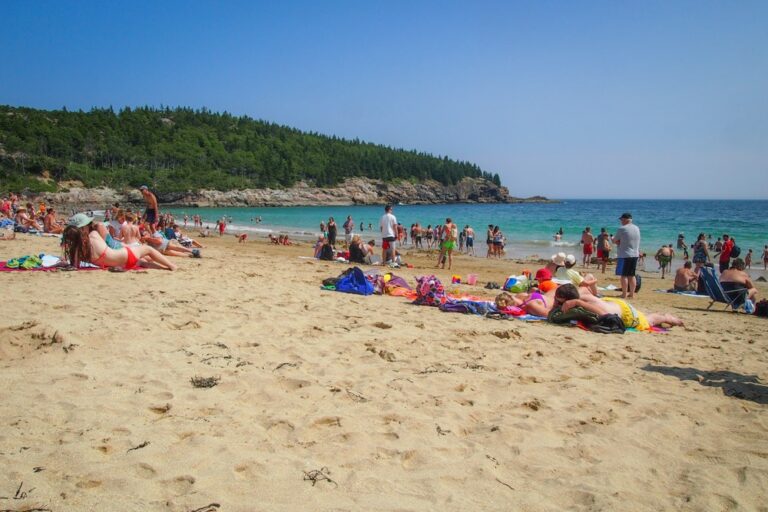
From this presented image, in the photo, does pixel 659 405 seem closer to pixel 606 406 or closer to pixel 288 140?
pixel 606 406

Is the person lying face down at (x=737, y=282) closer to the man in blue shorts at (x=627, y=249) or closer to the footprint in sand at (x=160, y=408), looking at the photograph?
the man in blue shorts at (x=627, y=249)

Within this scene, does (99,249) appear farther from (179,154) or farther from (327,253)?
(179,154)

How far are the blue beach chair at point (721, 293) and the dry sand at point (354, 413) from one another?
3.96m

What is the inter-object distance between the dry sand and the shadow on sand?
0.03 metres

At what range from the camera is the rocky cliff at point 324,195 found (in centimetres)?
6675

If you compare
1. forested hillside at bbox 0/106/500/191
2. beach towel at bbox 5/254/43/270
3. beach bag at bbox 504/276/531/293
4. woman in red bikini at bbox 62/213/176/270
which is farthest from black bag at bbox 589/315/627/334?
forested hillside at bbox 0/106/500/191

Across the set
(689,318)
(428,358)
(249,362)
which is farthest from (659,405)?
(689,318)

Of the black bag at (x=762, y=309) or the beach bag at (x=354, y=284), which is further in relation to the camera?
the black bag at (x=762, y=309)

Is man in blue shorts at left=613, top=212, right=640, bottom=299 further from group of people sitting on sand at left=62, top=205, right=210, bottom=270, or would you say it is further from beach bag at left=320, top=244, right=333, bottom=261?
group of people sitting on sand at left=62, top=205, right=210, bottom=270

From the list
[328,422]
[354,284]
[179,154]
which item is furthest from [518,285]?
[179,154]

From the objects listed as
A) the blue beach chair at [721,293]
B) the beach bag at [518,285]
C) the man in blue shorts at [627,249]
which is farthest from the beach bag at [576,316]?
the blue beach chair at [721,293]

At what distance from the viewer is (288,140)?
387 ft

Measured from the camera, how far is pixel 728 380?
14.5 feet

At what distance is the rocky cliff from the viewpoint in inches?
2628
